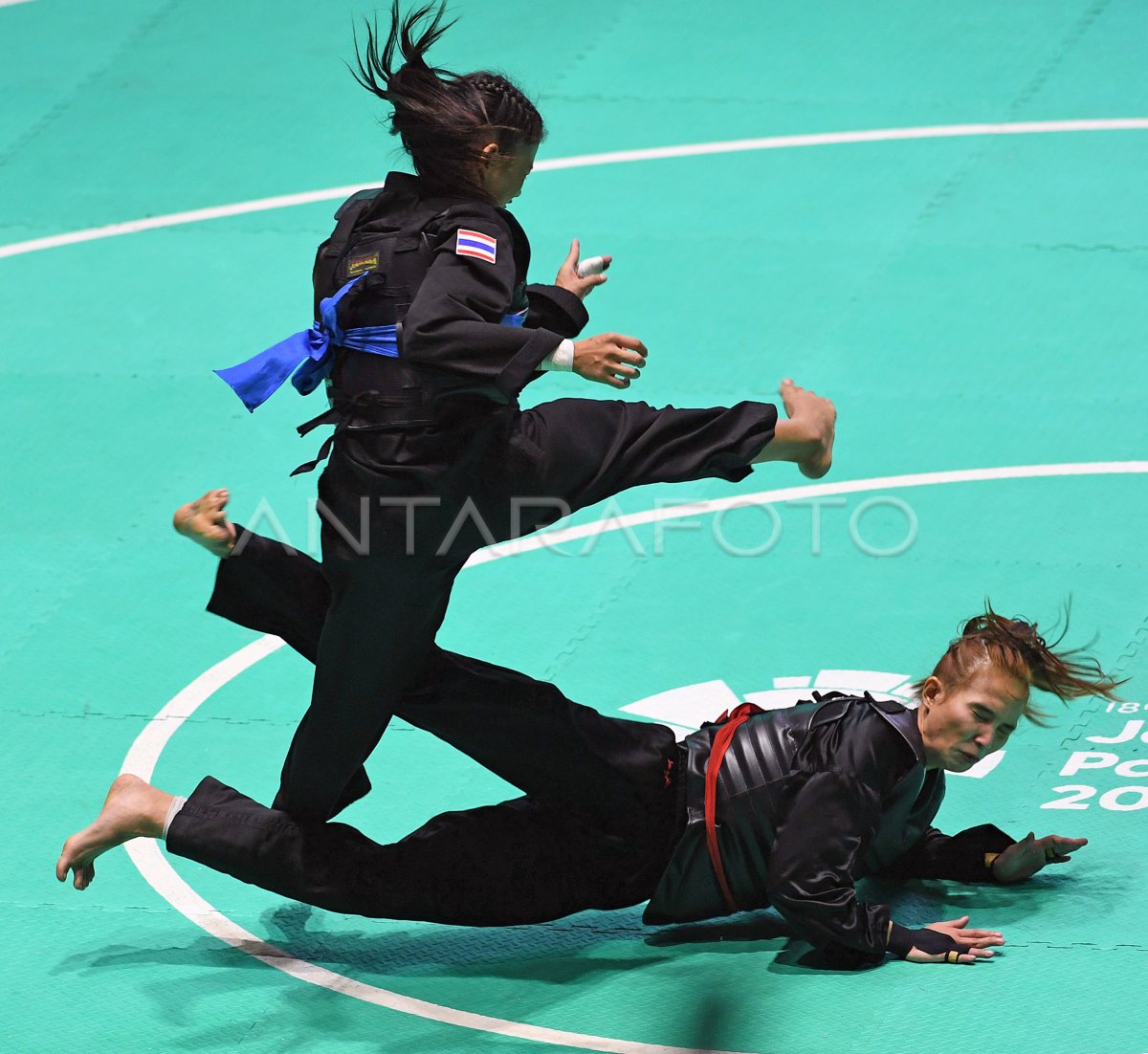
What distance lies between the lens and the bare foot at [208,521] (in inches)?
230

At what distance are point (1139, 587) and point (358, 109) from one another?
7031mm

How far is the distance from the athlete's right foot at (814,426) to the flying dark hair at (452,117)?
3.66ft

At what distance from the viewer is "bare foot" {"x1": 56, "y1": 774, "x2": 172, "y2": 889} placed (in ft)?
19.2

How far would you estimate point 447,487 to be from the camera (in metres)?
5.41

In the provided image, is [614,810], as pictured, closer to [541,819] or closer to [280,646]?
[541,819]

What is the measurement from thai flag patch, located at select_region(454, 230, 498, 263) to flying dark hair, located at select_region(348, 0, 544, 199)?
279 mm

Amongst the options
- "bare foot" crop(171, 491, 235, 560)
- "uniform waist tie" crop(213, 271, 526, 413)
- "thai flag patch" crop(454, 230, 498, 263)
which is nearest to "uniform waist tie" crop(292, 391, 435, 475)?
"uniform waist tie" crop(213, 271, 526, 413)

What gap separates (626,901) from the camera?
6.01 metres

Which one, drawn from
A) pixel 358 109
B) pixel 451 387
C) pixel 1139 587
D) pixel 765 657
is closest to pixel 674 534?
pixel 765 657

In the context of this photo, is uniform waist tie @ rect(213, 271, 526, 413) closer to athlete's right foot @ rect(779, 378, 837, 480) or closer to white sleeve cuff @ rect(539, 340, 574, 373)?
white sleeve cuff @ rect(539, 340, 574, 373)

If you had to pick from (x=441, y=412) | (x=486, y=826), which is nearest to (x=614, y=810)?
(x=486, y=826)

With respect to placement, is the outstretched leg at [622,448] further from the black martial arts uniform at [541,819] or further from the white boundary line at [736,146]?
the white boundary line at [736,146]

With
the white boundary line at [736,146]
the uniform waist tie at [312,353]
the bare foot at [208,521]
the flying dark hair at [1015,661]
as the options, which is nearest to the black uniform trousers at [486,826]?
the bare foot at [208,521]

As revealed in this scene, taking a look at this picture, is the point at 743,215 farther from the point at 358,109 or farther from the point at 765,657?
the point at 765,657
